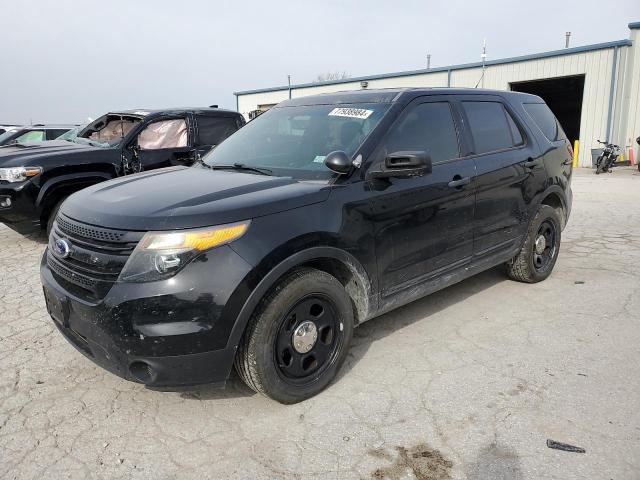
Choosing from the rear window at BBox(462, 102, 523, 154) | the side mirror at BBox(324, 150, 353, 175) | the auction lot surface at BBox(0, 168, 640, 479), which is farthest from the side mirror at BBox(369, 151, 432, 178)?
the auction lot surface at BBox(0, 168, 640, 479)

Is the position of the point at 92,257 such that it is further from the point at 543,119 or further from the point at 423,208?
the point at 543,119

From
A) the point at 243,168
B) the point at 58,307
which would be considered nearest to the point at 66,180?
the point at 243,168

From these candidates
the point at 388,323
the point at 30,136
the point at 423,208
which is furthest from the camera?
A: the point at 30,136

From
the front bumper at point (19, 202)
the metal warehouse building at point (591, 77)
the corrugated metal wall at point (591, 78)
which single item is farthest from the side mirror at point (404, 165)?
the corrugated metal wall at point (591, 78)

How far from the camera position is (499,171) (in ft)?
13.5

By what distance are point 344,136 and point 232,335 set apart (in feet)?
5.21

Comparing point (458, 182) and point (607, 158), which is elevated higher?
point (458, 182)

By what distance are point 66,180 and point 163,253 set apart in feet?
14.9

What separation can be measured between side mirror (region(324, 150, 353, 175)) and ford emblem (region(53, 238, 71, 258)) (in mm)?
1540

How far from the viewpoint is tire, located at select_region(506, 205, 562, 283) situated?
465 cm

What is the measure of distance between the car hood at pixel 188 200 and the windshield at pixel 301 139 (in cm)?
25

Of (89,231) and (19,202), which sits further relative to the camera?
(19,202)

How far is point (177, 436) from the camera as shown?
2637 mm

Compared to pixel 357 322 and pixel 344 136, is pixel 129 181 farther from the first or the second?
pixel 357 322
